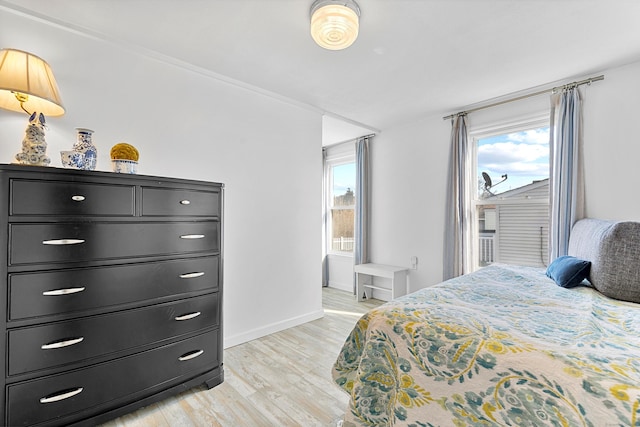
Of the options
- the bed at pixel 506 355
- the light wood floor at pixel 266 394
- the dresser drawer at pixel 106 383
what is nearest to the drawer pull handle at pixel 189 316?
the dresser drawer at pixel 106 383

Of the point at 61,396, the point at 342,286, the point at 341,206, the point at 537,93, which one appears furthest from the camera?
the point at 341,206

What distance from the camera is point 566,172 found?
2.61m

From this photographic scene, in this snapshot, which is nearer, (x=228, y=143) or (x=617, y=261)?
(x=617, y=261)

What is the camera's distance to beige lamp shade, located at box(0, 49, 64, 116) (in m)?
1.52

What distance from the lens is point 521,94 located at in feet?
9.60

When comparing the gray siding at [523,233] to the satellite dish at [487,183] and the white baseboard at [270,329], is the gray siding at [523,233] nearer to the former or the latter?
the satellite dish at [487,183]

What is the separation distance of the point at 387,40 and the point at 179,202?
6.17ft

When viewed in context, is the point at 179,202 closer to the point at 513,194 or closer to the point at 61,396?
the point at 61,396

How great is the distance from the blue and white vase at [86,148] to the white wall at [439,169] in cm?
343

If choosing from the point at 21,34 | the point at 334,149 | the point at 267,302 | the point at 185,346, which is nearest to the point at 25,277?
the point at 185,346

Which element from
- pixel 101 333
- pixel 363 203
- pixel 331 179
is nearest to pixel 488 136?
pixel 363 203

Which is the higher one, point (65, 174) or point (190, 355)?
point (65, 174)

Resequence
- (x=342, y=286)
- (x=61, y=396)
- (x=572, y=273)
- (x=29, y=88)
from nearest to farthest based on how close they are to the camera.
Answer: (x=61, y=396) < (x=29, y=88) < (x=572, y=273) < (x=342, y=286)

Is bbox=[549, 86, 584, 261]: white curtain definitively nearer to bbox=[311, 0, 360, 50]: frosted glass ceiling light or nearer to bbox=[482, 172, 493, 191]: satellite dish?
bbox=[482, 172, 493, 191]: satellite dish
